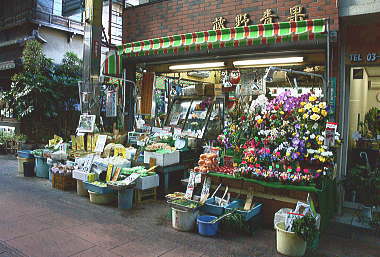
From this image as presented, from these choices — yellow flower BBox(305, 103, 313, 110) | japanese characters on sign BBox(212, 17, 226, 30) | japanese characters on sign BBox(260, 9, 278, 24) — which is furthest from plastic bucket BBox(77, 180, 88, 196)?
japanese characters on sign BBox(260, 9, 278, 24)

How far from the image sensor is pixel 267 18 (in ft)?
26.8

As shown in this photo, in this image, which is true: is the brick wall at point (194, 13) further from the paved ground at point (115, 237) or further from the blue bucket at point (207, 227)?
the blue bucket at point (207, 227)

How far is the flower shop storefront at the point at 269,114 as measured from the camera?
618 centimetres

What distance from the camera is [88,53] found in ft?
37.2

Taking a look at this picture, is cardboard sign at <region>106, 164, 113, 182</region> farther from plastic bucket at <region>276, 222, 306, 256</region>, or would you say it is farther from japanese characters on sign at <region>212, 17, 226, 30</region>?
japanese characters on sign at <region>212, 17, 226, 30</region>

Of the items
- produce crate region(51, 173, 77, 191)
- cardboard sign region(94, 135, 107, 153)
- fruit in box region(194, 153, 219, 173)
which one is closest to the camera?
fruit in box region(194, 153, 219, 173)

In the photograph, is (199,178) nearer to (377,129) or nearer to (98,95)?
(377,129)

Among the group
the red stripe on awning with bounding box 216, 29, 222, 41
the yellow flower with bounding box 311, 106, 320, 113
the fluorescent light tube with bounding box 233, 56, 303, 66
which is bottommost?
the yellow flower with bounding box 311, 106, 320, 113

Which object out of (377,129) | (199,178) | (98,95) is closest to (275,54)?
(377,129)

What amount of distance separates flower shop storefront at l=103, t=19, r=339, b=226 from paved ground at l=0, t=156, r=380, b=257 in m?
0.87

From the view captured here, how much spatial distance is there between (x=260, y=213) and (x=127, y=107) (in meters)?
6.81

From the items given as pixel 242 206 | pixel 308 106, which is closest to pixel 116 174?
pixel 242 206

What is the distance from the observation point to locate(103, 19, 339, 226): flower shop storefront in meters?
6.18

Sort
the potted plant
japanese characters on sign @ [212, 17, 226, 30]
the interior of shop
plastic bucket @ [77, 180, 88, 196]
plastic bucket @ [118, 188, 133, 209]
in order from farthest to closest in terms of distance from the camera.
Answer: japanese characters on sign @ [212, 17, 226, 30] → plastic bucket @ [77, 180, 88, 196] → plastic bucket @ [118, 188, 133, 209] → the interior of shop → the potted plant
